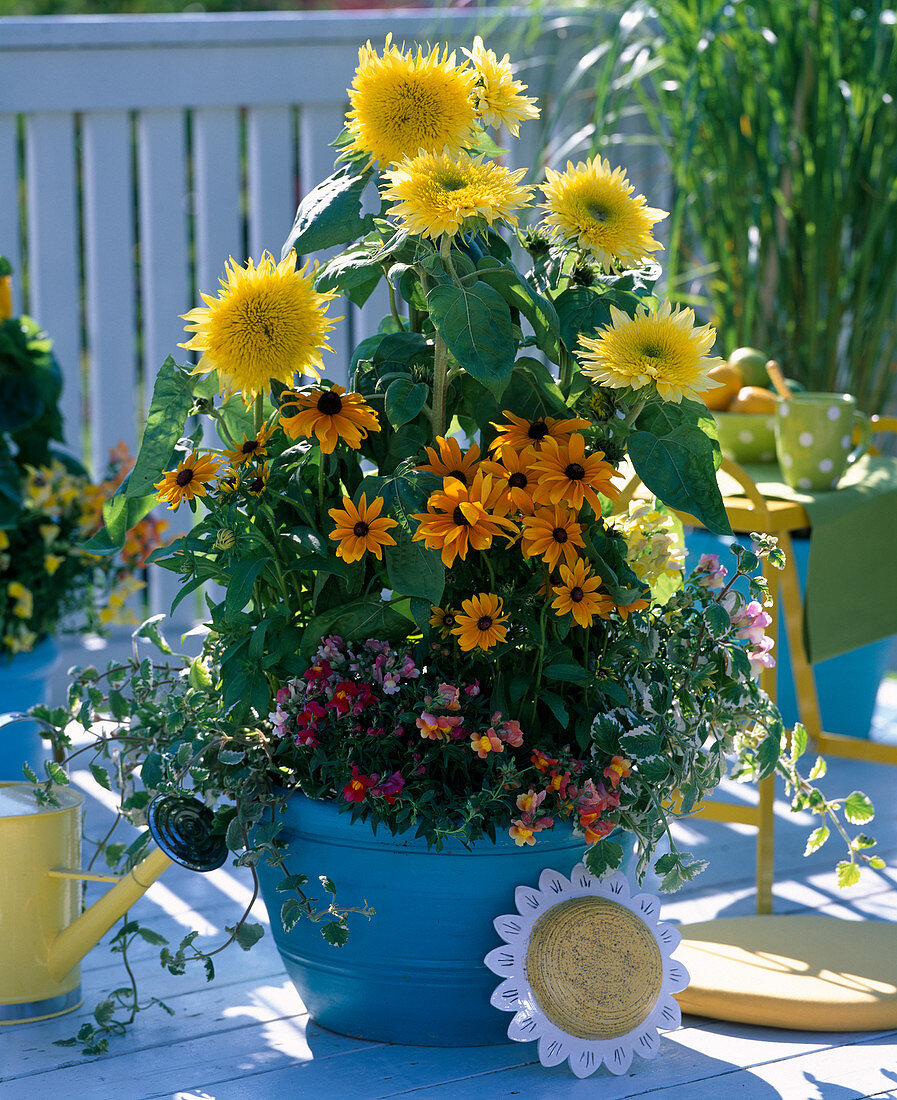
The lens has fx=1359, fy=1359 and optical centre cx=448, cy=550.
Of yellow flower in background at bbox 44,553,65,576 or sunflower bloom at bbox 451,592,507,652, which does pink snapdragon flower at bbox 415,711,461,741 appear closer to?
sunflower bloom at bbox 451,592,507,652

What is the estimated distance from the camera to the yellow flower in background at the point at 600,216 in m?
1.26

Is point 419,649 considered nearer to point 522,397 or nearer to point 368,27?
point 522,397

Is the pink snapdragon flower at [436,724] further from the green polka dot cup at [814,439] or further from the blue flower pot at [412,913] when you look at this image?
the green polka dot cup at [814,439]

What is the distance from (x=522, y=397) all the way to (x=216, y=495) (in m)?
0.32

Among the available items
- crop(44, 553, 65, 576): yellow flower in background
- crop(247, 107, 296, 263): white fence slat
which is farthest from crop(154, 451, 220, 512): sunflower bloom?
crop(247, 107, 296, 263): white fence slat

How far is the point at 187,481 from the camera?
49.4 inches

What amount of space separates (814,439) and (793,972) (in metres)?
0.79

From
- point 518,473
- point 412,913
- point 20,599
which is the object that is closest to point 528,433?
point 518,473

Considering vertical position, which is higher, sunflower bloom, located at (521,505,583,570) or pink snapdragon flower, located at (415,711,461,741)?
sunflower bloom, located at (521,505,583,570)

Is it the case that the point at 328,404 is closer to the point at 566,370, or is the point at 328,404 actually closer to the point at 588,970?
the point at 566,370

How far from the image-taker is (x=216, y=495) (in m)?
1.33

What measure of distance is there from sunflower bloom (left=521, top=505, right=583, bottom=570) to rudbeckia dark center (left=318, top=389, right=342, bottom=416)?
0.20 meters

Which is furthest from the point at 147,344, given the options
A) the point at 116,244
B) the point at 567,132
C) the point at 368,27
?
the point at 567,132

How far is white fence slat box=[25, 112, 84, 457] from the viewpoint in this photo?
2.87 m
